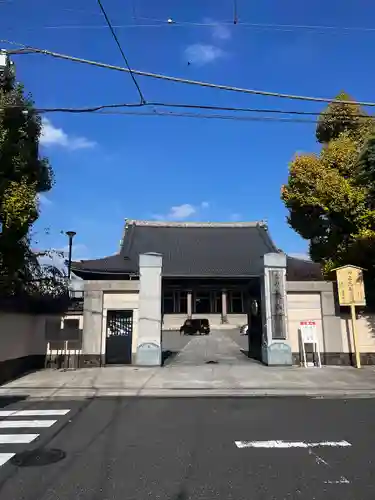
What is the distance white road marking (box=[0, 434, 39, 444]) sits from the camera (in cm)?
579

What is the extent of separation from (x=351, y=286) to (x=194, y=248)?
21836 mm

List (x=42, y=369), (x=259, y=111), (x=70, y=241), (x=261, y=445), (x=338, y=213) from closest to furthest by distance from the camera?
(x=261, y=445) → (x=259, y=111) → (x=42, y=369) → (x=338, y=213) → (x=70, y=241)

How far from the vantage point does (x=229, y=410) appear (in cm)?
797

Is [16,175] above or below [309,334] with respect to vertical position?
above

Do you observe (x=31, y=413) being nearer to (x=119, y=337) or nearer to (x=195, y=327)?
(x=119, y=337)

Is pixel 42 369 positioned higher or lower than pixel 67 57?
lower

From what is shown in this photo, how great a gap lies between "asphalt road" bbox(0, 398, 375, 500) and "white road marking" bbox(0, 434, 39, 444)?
0.50ft

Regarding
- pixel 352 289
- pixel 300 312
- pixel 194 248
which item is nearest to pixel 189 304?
pixel 194 248

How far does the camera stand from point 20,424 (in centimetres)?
688

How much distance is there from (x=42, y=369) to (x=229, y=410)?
8.38 m

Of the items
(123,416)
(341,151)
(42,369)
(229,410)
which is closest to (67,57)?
(123,416)

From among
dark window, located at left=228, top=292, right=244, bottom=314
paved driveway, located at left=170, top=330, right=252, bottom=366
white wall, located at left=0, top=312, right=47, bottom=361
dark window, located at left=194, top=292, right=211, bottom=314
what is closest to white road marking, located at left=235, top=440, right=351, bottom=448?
white wall, located at left=0, top=312, right=47, bottom=361

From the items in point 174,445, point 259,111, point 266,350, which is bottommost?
point 174,445

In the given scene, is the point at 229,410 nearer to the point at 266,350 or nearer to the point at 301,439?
the point at 301,439
